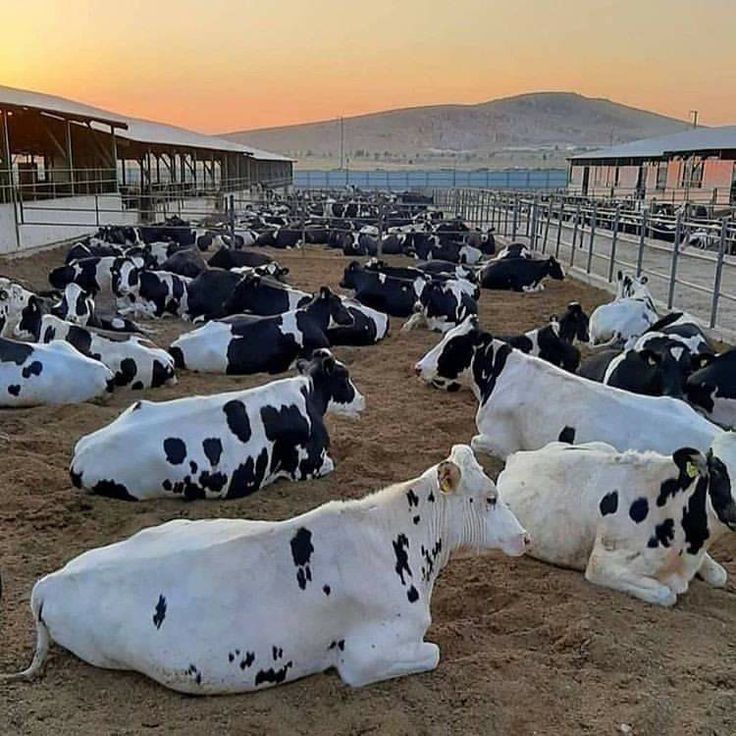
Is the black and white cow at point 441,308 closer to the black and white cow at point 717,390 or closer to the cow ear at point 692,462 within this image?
the black and white cow at point 717,390

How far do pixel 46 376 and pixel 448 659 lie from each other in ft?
14.8

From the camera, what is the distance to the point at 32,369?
651 cm

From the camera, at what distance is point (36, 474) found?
495 cm

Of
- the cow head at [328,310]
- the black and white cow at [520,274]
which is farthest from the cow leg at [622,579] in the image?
the black and white cow at [520,274]

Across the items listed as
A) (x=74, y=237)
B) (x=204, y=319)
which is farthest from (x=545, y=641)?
(x=74, y=237)

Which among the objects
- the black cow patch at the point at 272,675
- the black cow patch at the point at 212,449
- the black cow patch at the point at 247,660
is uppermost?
the black cow patch at the point at 212,449

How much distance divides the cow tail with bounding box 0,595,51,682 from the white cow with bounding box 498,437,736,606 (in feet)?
7.60

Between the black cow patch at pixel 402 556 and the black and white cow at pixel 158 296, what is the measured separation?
329 inches

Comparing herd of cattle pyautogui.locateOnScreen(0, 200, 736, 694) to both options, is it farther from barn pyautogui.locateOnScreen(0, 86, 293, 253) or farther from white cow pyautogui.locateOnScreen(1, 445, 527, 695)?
barn pyautogui.locateOnScreen(0, 86, 293, 253)

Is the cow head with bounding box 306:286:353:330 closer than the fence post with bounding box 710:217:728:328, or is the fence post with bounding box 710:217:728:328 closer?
the cow head with bounding box 306:286:353:330

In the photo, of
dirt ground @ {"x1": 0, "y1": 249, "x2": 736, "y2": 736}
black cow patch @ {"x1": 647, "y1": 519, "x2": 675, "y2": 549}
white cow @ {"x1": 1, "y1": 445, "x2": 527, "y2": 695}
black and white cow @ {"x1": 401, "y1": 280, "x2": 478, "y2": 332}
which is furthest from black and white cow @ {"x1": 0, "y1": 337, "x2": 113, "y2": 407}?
black and white cow @ {"x1": 401, "y1": 280, "x2": 478, "y2": 332}

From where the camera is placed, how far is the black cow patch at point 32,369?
21.2 feet

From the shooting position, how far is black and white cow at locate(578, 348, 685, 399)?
6145mm

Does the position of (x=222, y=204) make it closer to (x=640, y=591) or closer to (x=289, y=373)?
(x=289, y=373)
